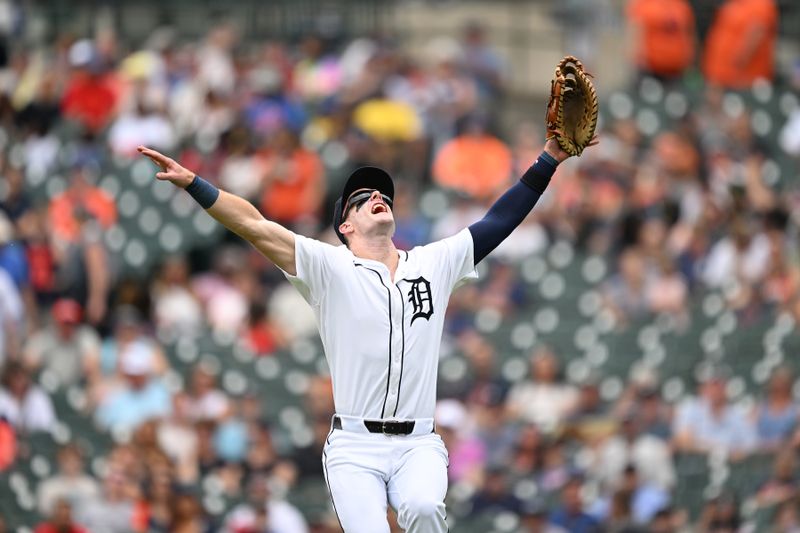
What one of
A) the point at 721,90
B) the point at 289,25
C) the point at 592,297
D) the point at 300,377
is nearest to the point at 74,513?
the point at 300,377

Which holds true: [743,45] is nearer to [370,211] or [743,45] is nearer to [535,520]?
[535,520]

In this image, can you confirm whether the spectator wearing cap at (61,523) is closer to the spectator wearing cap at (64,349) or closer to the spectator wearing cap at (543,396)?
the spectator wearing cap at (64,349)

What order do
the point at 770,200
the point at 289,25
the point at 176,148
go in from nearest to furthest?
the point at 770,200 < the point at 176,148 < the point at 289,25

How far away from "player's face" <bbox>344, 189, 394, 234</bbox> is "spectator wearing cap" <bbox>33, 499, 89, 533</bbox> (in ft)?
16.1

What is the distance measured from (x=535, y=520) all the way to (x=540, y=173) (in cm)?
493

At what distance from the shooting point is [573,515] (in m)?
13.3

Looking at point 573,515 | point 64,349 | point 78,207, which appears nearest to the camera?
point 573,515

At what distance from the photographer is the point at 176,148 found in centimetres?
1838

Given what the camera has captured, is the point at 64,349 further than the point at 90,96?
No

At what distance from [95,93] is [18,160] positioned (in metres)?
1.21

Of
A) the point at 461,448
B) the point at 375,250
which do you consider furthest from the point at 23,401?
the point at 375,250

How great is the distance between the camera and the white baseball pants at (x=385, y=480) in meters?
8.13

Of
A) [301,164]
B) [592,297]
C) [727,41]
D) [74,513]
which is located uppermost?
[727,41]

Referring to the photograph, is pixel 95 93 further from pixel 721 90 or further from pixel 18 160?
pixel 721 90
